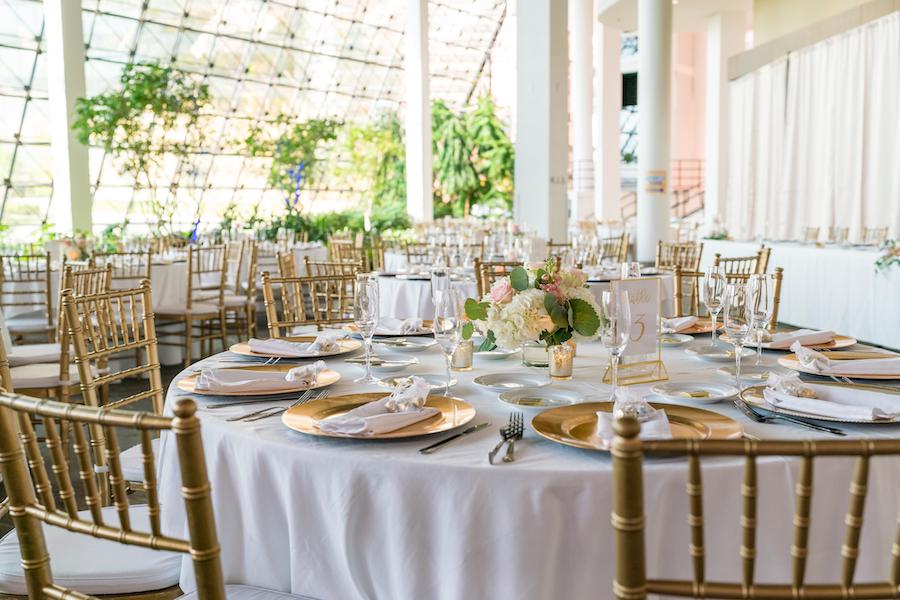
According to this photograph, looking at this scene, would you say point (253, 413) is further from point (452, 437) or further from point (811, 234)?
point (811, 234)

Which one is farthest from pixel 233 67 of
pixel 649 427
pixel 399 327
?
pixel 649 427

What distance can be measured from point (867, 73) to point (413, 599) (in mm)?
11406

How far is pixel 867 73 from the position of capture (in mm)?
10898

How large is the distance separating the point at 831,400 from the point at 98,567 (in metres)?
1.69

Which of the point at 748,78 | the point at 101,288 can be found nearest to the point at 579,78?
the point at 748,78

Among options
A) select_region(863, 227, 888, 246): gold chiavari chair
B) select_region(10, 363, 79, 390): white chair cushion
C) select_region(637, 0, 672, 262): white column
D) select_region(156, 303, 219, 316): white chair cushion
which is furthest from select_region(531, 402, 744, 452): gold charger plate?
select_region(637, 0, 672, 262): white column

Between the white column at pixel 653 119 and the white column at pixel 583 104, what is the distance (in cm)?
619

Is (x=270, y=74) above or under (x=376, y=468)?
above

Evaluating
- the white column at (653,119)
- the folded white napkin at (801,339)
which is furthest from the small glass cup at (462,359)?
the white column at (653,119)

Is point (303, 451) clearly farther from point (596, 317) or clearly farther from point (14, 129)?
point (14, 129)

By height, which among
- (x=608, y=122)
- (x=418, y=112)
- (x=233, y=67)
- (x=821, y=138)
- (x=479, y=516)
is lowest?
(x=479, y=516)

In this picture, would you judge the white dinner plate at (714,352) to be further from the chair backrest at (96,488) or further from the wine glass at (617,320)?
the chair backrest at (96,488)

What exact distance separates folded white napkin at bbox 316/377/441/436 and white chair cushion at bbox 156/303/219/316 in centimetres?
509

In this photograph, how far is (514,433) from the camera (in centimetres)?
163
